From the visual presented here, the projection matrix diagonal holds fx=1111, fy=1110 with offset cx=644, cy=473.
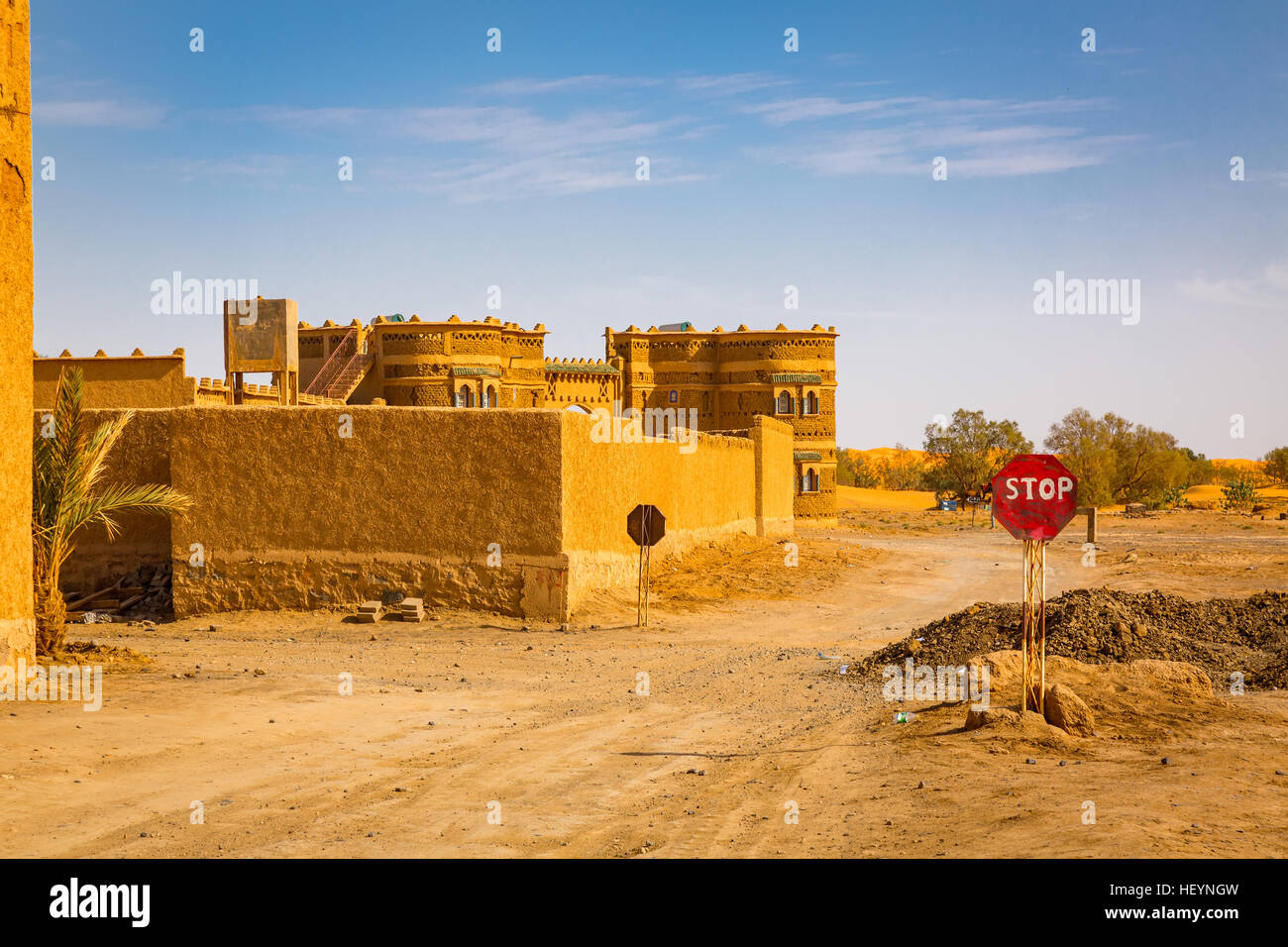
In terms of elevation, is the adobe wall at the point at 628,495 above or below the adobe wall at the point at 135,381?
below

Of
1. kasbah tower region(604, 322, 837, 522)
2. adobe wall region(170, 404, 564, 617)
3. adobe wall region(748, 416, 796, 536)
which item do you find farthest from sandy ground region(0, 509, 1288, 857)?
kasbah tower region(604, 322, 837, 522)

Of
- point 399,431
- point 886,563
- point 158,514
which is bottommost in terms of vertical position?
point 886,563

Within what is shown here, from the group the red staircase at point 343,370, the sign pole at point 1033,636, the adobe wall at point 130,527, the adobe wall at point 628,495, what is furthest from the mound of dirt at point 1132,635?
the red staircase at point 343,370

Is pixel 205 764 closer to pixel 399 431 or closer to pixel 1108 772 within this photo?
pixel 1108 772

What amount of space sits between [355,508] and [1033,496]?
11.6 metres

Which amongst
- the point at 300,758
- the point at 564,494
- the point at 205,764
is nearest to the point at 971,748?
the point at 300,758

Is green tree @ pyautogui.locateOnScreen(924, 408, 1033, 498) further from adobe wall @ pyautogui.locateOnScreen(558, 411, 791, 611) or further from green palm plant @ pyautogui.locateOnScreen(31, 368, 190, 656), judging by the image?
green palm plant @ pyautogui.locateOnScreen(31, 368, 190, 656)

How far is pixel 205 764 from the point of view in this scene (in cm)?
880

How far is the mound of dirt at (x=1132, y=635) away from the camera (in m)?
13.0

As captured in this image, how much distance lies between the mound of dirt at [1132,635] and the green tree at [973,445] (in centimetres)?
5304

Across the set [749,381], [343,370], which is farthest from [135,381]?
A: [749,381]

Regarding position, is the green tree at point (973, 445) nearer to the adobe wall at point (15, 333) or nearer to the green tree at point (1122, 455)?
the green tree at point (1122, 455)

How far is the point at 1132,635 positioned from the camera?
1374 centimetres
